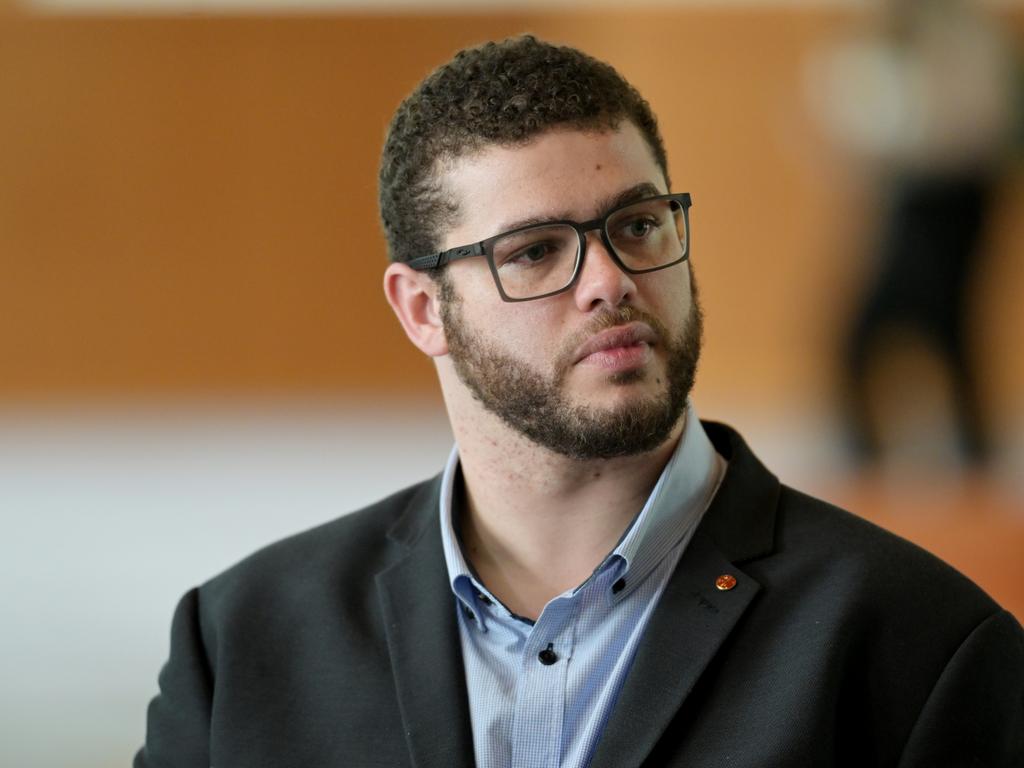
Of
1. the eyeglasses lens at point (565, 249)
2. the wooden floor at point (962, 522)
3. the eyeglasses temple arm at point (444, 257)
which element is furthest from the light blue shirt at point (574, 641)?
the wooden floor at point (962, 522)

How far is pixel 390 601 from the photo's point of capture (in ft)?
6.24

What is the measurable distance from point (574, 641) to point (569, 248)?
0.48 metres

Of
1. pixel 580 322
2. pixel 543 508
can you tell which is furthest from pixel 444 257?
pixel 543 508

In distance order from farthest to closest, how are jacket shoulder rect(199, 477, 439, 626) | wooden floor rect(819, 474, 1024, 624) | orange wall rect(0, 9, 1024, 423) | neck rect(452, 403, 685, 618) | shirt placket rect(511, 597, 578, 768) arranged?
orange wall rect(0, 9, 1024, 423) < wooden floor rect(819, 474, 1024, 624) < jacket shoulder rect(199, 477, 439, 626) < neck rect(452, 403, 685, 618) < shirt placket rect(511, 597, 578, 768)

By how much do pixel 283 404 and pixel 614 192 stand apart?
740 centimetres

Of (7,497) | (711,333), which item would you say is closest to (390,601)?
(7,497)

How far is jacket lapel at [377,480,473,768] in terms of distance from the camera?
5.68 feet

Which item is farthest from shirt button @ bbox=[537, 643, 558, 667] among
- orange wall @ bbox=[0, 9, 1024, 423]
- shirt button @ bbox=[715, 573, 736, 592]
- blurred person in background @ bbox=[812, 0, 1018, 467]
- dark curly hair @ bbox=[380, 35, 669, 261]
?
orange wall @ bbox=[0, 9, 1024, 423]

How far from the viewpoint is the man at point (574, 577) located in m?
1.66

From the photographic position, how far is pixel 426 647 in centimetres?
182

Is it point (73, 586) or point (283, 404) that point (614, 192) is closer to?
point (73, 586)

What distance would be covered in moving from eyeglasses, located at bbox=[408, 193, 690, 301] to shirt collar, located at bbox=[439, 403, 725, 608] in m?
0.21

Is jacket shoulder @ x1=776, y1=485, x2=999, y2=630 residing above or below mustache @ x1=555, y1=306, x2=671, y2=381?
below

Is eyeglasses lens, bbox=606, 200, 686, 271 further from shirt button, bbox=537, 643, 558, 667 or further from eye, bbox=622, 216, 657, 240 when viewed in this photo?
shirt button, bbox=537, 643, 558, 667
